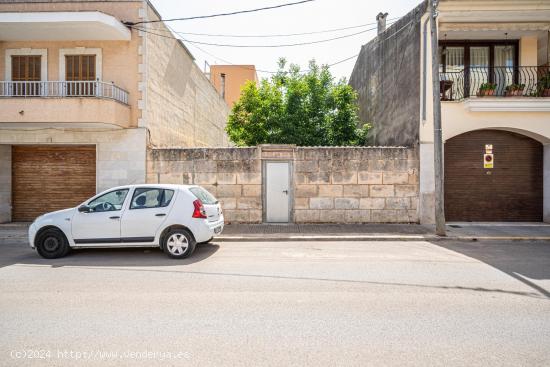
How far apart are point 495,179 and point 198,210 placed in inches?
432

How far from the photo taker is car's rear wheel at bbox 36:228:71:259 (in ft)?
24.6

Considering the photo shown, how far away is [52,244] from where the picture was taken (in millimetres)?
7516

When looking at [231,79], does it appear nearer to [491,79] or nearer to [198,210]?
[491,79]

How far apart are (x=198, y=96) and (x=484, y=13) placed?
1368 cm

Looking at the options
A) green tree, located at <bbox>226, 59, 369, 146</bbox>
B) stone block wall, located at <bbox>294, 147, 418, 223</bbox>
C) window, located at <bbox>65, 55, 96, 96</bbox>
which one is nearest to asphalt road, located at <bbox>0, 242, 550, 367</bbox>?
stone block wall, located at <bbox>294, 147, 418, 223</bbox>

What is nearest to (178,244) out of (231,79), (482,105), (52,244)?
(52,244)

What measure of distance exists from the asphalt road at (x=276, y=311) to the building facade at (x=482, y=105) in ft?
18.0

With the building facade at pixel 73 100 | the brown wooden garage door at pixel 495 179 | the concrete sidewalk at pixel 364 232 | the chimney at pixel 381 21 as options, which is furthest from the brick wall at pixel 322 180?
the chimney at pixel 381 21

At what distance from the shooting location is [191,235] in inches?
293

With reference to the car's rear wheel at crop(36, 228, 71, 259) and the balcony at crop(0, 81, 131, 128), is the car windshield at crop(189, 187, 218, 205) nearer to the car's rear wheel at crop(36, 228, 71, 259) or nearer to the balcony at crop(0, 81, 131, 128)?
the car's rear wheel at crop(36, 228, 71, 259)

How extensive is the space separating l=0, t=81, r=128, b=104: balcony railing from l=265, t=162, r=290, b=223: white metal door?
571 cm

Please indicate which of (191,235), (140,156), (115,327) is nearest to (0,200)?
(140,156)

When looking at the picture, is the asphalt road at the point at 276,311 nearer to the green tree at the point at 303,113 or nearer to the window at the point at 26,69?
the window at the point at 26,69

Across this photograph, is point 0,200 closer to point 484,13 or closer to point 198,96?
point 198,96
